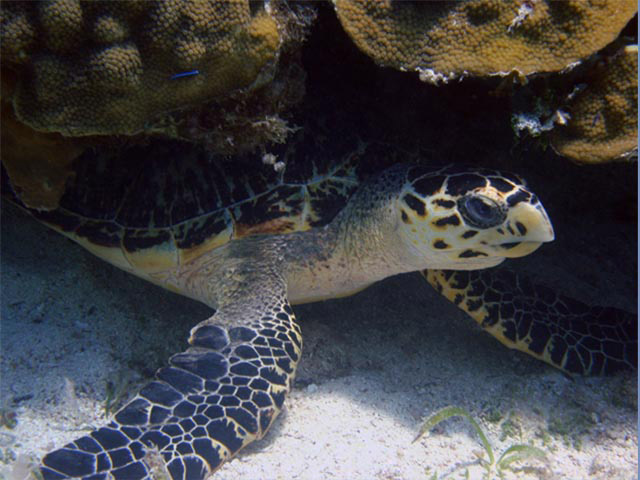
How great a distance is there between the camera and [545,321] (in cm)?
290

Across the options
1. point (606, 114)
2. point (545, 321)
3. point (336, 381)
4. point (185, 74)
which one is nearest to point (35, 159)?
point (185, 74)

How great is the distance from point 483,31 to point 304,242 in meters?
1.51

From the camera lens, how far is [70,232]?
9.95ft

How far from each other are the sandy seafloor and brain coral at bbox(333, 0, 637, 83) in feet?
5.57

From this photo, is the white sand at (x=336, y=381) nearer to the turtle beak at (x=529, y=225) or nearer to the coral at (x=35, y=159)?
the coral at (x=35, y=159)

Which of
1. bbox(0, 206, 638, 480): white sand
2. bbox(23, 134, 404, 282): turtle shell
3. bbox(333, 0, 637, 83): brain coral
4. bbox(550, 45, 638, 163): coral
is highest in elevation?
bbox(333, 0, 637, 83): brain coral

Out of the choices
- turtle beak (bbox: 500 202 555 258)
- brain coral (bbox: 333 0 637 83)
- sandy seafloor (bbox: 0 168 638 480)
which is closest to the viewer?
brain coral (bbox: 333 0 637 83)

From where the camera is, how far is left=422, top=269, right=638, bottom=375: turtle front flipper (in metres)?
2.73

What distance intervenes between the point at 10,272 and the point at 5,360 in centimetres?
74

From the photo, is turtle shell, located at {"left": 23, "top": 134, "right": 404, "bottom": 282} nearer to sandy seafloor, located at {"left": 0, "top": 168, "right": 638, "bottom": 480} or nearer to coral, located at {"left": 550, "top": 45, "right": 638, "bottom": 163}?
sandy seafloor, located at {"left": 0, "top": 168, "right": 638, "bottom": 480}

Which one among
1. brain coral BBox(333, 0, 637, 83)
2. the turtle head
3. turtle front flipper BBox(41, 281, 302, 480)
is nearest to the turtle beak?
the turtle head

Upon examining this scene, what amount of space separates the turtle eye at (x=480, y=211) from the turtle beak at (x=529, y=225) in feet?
0.19

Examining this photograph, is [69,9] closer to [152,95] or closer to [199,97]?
[152,95]

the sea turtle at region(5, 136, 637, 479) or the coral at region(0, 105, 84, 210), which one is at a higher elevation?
the coral at region(0, 105, 84, 210)
